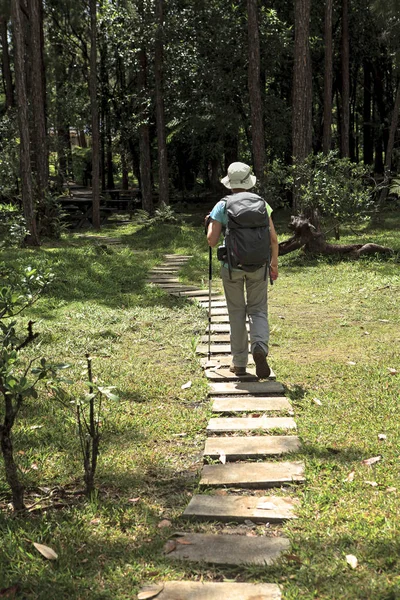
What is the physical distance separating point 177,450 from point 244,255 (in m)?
1.80

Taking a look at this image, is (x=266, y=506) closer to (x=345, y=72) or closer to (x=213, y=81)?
(x=213, y=81)

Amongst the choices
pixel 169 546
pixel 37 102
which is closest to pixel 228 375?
pixel 169 546

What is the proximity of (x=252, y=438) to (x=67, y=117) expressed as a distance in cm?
2877

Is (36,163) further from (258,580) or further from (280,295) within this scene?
(258,580)

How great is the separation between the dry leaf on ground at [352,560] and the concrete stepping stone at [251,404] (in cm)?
214

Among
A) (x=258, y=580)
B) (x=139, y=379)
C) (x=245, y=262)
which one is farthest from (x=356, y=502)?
(x=139, y=379)

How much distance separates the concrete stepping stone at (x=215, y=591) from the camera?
284 cm

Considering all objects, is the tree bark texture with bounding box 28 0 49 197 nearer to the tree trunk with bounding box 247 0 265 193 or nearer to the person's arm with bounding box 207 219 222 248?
the tree trunk with bounding box 247 0 265 193

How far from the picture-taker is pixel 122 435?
193 inches

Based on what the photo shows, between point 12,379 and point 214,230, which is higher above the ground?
point 214,230

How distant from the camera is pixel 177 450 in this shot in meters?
4.65

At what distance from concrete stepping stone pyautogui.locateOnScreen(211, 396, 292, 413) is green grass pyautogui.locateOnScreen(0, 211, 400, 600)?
0.42ft

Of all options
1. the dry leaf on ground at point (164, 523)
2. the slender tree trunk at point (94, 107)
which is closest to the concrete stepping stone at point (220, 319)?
the dry leaf on ground at point (164, 523)

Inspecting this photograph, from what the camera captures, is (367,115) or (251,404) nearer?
(251,404)
